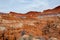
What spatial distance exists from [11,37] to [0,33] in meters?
2.35

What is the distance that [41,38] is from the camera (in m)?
24.0

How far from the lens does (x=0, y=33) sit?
2670cm

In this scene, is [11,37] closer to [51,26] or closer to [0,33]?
[0,33]

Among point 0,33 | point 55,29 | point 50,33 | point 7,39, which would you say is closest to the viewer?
point 7,39

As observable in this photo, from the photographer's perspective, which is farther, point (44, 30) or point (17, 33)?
point (44, 30)

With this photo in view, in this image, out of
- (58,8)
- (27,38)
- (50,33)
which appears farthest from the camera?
(58,8)

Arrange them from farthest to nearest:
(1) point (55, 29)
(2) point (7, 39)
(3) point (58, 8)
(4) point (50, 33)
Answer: (3) point (58, 8) < (1) point (55, 29) < (4) point (50, 33) < (2) point (7, 39)

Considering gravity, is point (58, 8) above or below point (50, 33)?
above

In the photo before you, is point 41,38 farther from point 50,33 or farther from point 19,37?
point 50,33

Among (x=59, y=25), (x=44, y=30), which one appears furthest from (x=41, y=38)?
(x=59, y=25)

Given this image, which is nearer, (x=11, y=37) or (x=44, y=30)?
(x=11, y=37)

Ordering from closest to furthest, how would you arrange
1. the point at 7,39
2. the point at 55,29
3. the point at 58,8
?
the point at 7,39 → the point at 55,29 → the point at 58,8

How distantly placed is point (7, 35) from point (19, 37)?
6.24 feet

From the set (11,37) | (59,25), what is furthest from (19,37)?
(59,25)
